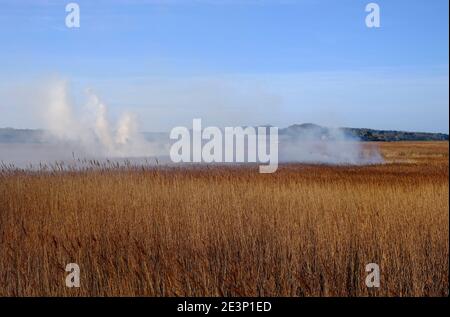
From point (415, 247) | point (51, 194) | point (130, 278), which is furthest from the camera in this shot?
point (51, 194)

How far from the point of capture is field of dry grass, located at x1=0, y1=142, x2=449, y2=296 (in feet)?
18.8

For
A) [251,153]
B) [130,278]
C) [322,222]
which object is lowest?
[130,278]

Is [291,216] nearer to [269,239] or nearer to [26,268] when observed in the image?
[269,239]

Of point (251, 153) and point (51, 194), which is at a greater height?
point (251, 153)

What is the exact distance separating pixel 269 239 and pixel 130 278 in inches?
79.2

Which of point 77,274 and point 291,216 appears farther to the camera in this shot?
point 291,216

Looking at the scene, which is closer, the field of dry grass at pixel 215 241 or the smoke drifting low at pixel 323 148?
the field of dry grass at pixel 215 241

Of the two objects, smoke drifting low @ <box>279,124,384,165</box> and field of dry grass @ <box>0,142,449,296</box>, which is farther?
smoke drifting low @ <box>279,124,384,165</box>

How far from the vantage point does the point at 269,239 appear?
7.01 m

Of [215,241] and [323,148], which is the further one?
[323,148]

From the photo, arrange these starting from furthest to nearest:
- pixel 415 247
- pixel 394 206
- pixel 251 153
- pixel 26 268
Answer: pixel 251 153 → pixel 394 206 → pixel 415 247 → pixel 26 268

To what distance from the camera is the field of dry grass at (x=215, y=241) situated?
18.8 feet

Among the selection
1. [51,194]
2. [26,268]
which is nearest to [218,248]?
[26,268]

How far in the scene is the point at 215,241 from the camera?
700 centimetres
